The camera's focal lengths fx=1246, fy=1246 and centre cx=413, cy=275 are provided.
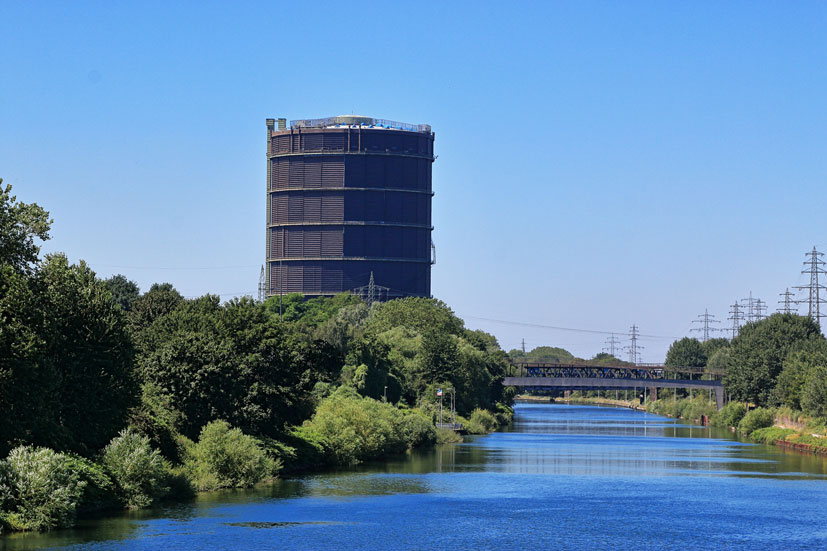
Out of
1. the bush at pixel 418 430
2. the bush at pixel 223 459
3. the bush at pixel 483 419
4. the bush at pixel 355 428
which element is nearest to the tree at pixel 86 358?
the bush at pixel 223 459

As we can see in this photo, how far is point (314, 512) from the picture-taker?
227 feet

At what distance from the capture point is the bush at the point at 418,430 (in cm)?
12075

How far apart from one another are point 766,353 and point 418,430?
214 ft

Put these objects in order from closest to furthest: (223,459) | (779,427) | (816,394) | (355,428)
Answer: (223,459) → (355,428) → (816,394) → (779,427)

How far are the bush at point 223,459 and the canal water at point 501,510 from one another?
1577mm

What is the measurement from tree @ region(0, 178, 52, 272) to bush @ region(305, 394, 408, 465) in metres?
35.9

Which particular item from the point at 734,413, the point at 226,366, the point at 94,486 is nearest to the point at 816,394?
the point at 734,413

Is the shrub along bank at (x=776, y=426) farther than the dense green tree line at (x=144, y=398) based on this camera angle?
Yes

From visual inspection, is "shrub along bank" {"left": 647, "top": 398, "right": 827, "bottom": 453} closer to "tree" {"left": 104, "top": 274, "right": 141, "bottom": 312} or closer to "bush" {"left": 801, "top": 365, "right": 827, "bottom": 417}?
"bush" {"left": 801, "top": 365, "right": 827, "bottom": 417}

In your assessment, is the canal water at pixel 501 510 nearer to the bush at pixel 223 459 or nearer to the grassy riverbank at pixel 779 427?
the bush at pixel 223 459

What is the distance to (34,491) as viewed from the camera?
190 ft

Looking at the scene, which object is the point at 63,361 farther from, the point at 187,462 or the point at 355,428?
the point at 355,428

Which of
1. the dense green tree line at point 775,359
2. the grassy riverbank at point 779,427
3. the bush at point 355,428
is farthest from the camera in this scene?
the dense green tree line at point 775,359

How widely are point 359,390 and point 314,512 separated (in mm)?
58142
